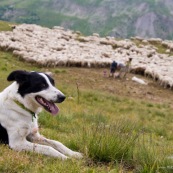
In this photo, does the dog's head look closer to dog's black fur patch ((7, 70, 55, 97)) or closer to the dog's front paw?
dog's black fur patch ((7, 70, 55, 97))

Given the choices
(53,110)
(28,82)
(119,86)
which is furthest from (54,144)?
(119,86)

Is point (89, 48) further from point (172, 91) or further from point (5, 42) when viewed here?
point (172, 91)

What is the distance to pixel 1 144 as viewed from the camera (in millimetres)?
6746

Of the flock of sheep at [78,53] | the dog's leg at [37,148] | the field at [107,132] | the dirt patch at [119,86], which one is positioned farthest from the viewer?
the flock of sheep at [78,53]

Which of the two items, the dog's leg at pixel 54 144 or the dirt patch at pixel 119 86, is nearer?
the dog's leg at pixel 54 144

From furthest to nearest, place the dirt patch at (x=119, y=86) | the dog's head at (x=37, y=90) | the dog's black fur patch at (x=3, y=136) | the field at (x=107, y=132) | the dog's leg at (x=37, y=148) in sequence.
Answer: the dirt patch at (x=119, y=86) → the dog's black fur patch at (x=3, y=136) → the dog's head at (x=37, y=90) → the dog's leg at (x=37, y=148) → the field at (x=107, y=132)

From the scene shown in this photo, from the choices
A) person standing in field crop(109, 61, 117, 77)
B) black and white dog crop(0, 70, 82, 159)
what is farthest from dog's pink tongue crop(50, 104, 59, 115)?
person standing in field crop(109, 61, 117, 77)

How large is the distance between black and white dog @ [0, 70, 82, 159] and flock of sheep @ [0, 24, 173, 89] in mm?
19261

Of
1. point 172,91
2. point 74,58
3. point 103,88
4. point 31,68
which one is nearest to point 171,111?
point 103,88

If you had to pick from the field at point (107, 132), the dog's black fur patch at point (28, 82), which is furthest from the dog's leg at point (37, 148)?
the dog's black fur patch at point (28, 82)

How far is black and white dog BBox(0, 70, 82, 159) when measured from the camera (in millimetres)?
6598

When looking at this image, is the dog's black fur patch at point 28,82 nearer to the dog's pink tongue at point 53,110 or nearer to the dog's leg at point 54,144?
the dog's pink tongue at point 53,110

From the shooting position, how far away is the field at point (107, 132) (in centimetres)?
598

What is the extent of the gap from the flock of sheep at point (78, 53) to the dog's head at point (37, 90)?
1934cm
